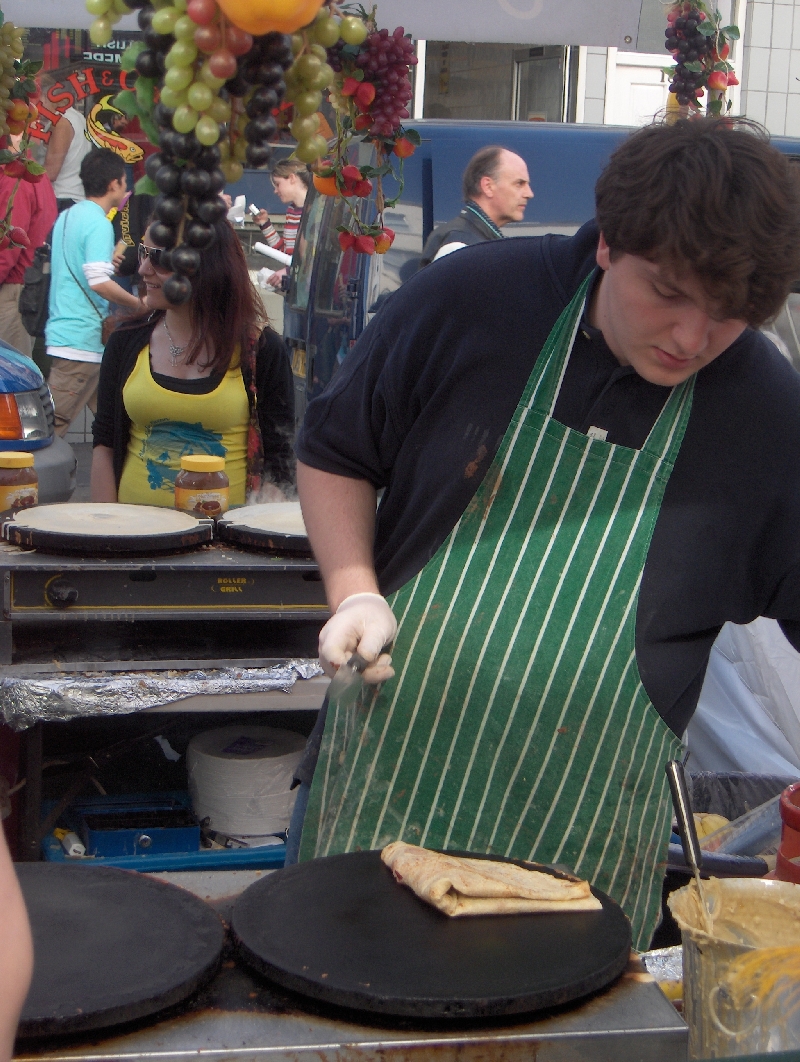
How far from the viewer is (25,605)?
251 cm

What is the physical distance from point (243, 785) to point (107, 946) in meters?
1.85

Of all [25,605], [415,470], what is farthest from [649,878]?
[25,605]

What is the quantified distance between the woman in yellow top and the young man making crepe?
5.43 feet

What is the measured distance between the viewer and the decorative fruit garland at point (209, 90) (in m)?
1.02

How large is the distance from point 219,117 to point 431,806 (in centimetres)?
102

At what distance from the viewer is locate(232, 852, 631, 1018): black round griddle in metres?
1.11

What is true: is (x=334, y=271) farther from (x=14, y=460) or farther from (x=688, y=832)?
(x=688, y=832)

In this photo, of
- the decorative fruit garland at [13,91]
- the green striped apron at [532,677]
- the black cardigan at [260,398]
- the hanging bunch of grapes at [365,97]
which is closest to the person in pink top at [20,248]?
the black cardigan at [260,398]

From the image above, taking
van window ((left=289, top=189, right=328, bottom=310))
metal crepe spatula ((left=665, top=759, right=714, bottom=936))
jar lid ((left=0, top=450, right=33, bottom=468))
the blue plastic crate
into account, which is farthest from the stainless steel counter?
van window ((left=289, top=189, right=328, bottom=310))

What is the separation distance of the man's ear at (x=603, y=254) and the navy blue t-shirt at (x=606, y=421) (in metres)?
0.11

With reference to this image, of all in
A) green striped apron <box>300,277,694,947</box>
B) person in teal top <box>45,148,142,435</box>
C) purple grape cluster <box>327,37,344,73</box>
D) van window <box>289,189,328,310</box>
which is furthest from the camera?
person in teal top <box>45,148,142,435</box>

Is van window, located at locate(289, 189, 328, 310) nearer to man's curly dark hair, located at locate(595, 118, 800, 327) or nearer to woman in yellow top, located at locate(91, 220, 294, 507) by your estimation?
woman in yellow top, located at locate(91, 220, 294, 507)

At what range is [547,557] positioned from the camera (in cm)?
171

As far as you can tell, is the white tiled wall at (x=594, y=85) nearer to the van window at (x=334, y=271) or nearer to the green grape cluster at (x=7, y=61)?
the van window at (x=334, y=271)
